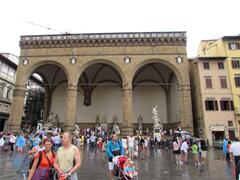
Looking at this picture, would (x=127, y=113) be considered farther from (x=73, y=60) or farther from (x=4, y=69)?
(x=4, y=69)

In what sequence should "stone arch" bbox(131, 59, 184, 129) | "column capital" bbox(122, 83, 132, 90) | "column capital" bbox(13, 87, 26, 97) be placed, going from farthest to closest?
"stone arch" bbox(131, 59, 184, 129), "column capital" bbox(13, 87, 26, 97), "column capital" bbox(122, 83, 132, 90)

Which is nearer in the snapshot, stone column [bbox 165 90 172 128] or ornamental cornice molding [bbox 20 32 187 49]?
ornamental cornice molding [bbox 20 32 187 49]

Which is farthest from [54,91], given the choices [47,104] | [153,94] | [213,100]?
[213,100]

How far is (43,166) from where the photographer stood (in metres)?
3.14

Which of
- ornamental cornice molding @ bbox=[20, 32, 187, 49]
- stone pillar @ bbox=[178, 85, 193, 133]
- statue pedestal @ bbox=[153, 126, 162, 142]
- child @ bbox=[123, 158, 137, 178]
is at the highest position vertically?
ornamental cornice molding @ bbox=[20, 32, 187, 49]

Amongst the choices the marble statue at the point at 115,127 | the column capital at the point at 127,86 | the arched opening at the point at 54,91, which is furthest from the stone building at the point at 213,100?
the arched opening at the point at 54,91

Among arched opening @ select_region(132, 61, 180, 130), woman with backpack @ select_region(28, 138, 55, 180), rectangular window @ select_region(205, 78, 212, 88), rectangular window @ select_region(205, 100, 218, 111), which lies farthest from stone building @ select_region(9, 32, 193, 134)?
woman with backpack @ select_region(28, 138, 55, 180)

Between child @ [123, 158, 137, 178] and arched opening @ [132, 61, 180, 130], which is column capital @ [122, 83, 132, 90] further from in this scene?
child @ [123, 158, 137, 178]

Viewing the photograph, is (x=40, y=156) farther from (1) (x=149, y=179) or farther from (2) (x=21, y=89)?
(2) (x=21, y=89)

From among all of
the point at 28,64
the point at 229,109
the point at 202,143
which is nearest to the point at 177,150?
the point at 202,143

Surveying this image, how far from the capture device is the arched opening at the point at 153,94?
2722 cm

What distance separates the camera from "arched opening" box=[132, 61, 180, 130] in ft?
89.3

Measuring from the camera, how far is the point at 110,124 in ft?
94.2

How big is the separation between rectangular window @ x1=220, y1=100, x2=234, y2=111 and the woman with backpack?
856 inches
